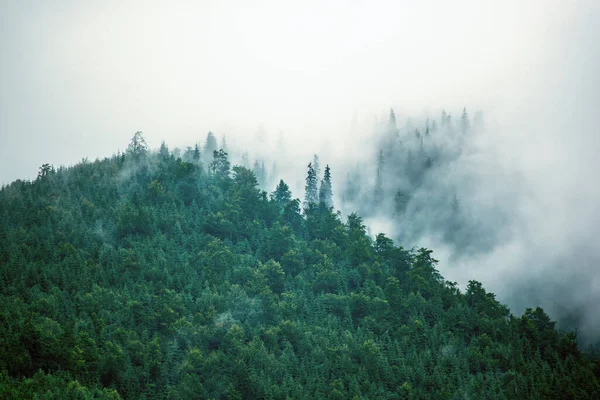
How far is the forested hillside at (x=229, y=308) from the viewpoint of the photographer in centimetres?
10000

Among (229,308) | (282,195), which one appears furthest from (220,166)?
(229,308)

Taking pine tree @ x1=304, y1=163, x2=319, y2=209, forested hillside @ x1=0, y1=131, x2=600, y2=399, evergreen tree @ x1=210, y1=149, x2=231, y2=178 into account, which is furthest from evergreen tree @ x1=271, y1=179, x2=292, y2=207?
evergreen tree @ x1=210, y1=149, x2=231, y2=178

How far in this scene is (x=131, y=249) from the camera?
134125 millimetres

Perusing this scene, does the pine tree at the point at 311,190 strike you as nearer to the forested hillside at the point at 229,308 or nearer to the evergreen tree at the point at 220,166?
the forested hillside at the point at 229,308

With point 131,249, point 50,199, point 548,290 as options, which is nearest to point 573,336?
point 548,290

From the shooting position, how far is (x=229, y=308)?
119688 millimetres

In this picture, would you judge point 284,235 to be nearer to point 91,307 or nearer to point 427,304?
point 427,304

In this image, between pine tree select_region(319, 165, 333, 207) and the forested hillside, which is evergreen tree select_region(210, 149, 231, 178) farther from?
pine tree select_region(319, 165, 333, 207)

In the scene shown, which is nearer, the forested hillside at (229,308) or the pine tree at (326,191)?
the forested hillside at (229,308)

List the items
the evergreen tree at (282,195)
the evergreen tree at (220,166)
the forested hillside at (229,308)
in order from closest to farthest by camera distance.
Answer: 1. the forested hillside at (229,308)
2. the evergreen tree at (282,195)
3. the evergreen tree at (220,166)

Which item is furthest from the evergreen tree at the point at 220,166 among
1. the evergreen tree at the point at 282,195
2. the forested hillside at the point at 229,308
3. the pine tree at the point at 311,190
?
the pine tree at the point at 311,190

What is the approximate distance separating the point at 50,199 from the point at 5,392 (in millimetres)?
84352

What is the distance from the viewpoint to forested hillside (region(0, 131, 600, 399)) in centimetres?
10000

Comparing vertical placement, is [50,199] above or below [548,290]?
below
